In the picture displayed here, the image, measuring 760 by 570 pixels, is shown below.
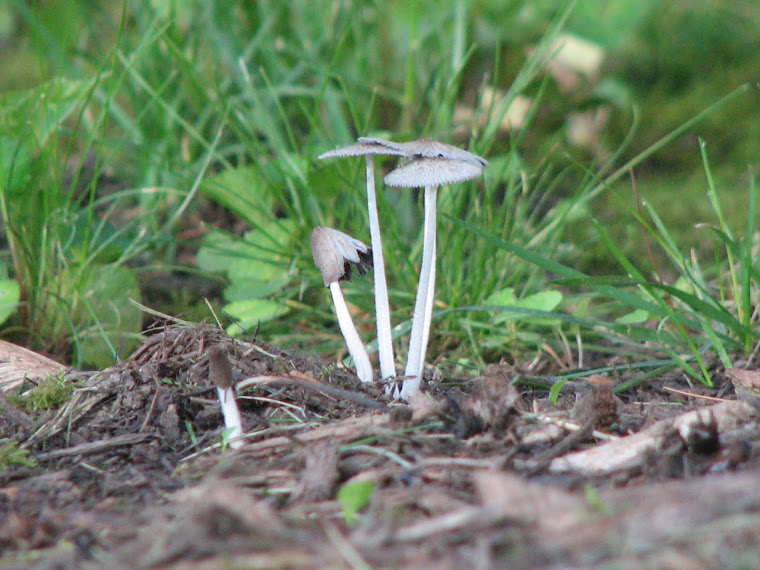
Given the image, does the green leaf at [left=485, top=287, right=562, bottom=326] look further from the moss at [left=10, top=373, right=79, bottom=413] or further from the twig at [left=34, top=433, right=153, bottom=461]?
the moss at [left=10, top=373, right=79, bottom=413]

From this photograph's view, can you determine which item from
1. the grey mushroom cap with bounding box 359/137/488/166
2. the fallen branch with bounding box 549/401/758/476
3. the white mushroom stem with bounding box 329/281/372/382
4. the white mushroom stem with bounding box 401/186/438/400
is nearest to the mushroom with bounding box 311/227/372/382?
the white mushroom stem with bounding box 329/281/372/382

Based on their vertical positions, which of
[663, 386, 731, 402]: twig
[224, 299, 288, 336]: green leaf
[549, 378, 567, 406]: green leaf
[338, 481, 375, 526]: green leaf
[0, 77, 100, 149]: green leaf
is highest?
[0, 77, 100, 149]: green leaf

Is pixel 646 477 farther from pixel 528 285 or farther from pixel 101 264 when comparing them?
pixel 101 264

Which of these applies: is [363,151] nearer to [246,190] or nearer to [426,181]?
[426,181]

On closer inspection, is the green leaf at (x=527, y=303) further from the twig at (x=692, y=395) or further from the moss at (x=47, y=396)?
the moss at (x=47, y=396)

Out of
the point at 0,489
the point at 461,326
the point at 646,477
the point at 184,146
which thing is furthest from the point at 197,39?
the point at 646,477

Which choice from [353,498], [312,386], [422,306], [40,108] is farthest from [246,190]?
[353,498]
